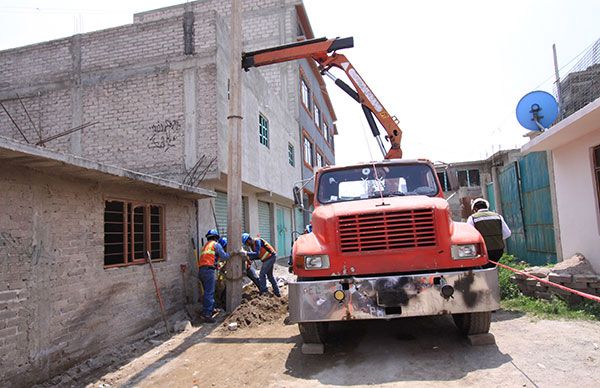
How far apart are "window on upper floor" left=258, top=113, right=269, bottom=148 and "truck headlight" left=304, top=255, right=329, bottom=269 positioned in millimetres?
9336

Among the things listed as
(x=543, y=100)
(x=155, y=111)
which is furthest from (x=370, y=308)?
(x=155, y=111)

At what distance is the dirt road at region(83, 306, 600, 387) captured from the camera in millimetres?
4227

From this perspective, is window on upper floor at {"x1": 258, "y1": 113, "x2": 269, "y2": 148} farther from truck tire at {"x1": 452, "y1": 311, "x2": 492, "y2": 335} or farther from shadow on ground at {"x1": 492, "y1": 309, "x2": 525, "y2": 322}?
truck tire at {"x1": 452, "y1": 311, "x2": 492, "y2": 335}

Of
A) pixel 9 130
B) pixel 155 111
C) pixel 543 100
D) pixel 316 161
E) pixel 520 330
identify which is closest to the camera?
pixel 520 330

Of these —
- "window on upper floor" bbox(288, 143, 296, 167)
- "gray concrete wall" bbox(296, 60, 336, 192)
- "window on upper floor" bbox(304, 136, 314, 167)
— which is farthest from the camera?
"window on upper floor" bbox(304, 136, 314, 167)

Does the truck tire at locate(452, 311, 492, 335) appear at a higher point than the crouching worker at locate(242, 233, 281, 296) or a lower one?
lower

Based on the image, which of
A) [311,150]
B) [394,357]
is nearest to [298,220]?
[311,150]

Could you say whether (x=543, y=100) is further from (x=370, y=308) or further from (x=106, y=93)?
(x=106, y=93)

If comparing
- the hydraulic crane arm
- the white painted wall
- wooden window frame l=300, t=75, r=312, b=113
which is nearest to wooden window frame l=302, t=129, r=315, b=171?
wooden window frame l=300, t=75, r=312, b=113

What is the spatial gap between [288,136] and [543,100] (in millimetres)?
11188

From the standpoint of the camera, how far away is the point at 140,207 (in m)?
7.88

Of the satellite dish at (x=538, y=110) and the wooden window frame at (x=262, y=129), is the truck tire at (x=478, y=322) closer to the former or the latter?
the satellite dish at (x=538, y=110)

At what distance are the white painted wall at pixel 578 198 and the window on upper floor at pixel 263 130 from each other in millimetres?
8749

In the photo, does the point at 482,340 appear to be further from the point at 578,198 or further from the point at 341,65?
the point at 341,65
